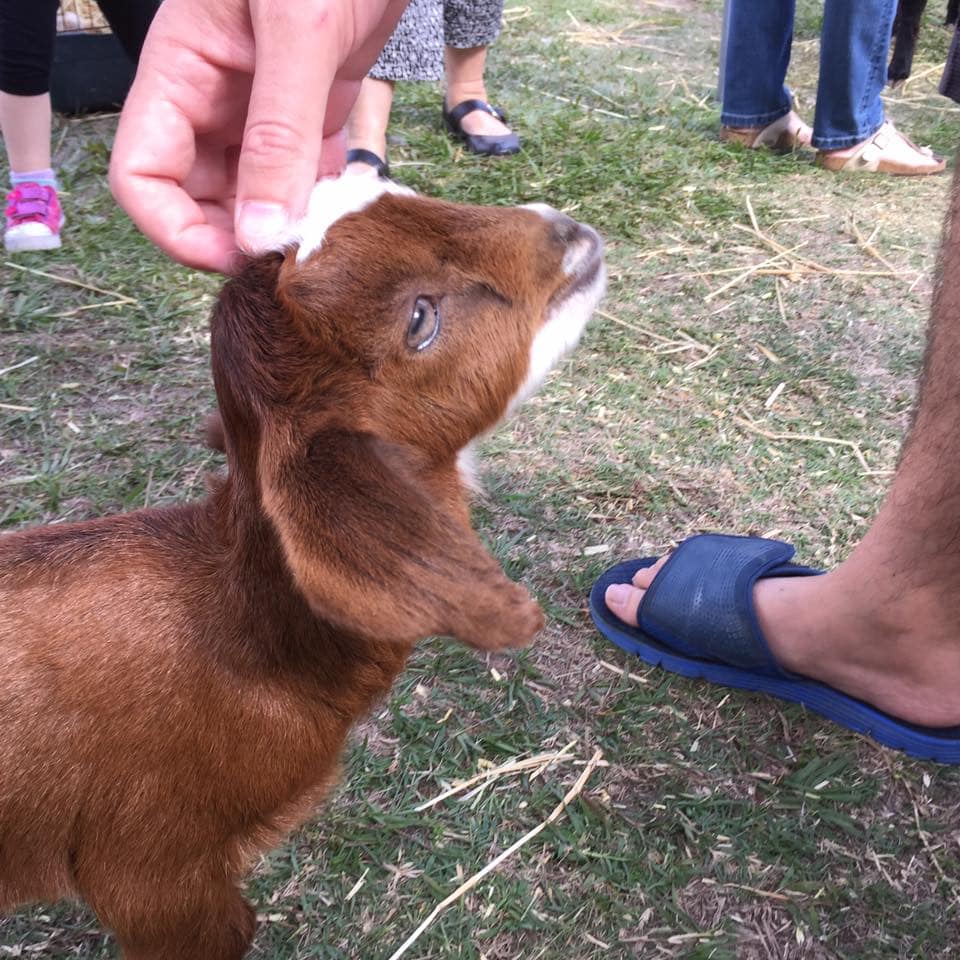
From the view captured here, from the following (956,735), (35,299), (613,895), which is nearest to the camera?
(613,895)

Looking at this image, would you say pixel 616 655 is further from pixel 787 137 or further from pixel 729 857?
pixel 787 137

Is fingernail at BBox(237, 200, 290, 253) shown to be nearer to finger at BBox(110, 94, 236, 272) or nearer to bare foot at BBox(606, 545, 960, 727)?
finger at BBox(110, 94, 236, 272)

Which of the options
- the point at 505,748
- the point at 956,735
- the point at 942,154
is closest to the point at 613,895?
the point at 505,748

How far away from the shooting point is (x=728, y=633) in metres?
2.46

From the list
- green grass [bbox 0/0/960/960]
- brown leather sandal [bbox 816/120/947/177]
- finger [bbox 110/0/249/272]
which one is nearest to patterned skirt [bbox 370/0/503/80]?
green grass [bbox 0/0/960/960]

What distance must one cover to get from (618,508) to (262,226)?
1.61 metres

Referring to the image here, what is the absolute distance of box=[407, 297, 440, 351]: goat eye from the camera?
1649 millimetres

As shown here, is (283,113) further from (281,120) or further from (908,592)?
(908,592)

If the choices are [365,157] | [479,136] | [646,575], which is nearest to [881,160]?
[479,136]

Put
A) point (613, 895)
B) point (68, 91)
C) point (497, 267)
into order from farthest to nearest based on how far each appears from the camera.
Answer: point (68, 91), point (613, 895), point (497, 267)

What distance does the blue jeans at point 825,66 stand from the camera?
4883 millimetres

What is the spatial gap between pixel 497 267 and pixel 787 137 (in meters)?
4.36

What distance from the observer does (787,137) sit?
17.8ft

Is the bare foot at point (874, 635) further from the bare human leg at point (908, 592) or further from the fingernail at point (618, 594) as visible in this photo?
the fingernail at point (618, 594)
